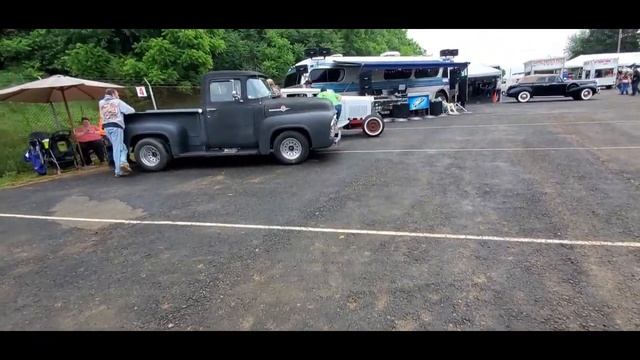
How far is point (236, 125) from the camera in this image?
8312 millimetres

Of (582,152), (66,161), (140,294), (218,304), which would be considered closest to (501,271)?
(218,304)

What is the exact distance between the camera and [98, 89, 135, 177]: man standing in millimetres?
7918

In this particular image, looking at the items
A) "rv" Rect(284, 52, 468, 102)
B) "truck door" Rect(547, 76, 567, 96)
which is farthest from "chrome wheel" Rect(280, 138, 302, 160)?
"truck door" Rect(547, 76, 567, 96)

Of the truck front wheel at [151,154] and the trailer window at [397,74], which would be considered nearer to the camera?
the truck front wheel at [151,154]

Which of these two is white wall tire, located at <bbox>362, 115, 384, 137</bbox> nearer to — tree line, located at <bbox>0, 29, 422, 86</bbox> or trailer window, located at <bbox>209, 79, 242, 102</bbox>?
tree line, located at <bbox>0, 29, 422, 86</bbox>

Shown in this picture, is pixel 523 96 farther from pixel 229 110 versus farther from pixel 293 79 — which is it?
pixel 229 110

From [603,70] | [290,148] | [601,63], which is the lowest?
[290,148]

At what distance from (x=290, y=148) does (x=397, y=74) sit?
472 inches

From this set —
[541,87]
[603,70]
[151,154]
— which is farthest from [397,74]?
[603,70]

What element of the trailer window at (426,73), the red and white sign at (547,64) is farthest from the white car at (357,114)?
the red and white sign at (547,64)

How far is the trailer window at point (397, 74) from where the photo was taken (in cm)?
1814

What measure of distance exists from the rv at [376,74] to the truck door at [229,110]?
766 cm

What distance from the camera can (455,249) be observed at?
3959 mm

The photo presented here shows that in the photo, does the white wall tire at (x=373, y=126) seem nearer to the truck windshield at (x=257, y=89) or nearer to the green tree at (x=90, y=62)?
the truck windshield at (x=257, y=89)
